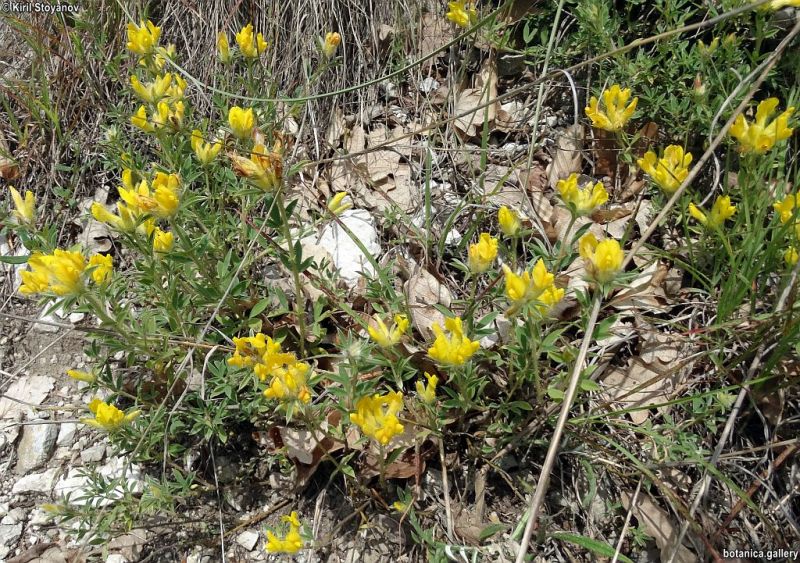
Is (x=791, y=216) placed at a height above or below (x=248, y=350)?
above

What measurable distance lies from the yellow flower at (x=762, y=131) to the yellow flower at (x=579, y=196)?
56 cm

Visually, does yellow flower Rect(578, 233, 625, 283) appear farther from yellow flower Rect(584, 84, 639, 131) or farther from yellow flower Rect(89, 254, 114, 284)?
yellow flower Rect(89, 254, 114, 284)

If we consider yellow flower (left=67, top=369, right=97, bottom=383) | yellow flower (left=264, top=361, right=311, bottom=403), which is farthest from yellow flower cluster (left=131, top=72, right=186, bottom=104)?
yellow flower (left=264, top=361, right=311, bottom=403)

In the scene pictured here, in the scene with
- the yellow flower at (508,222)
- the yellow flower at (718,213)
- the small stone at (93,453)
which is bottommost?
the small stone at (93,453)

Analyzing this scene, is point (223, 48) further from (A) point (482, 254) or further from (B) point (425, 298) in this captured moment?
(A) point (482, 254)

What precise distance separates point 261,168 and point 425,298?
0.94 m

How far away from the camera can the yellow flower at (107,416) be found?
1.77 meters

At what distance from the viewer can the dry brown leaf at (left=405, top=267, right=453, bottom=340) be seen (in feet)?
7.17

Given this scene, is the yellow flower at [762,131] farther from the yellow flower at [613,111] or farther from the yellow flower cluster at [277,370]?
the yellow flower cluster at [277,370]

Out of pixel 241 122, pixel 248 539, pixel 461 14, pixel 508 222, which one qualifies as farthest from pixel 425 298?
pixel 461 14

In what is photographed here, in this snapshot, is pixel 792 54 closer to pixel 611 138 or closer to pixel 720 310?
pixel 611 138

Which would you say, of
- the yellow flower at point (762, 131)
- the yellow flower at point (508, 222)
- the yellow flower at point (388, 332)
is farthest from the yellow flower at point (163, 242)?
the yellow flower at point (762, 131)

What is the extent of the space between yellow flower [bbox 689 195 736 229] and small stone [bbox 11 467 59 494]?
245 cm

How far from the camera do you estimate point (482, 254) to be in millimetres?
1746
